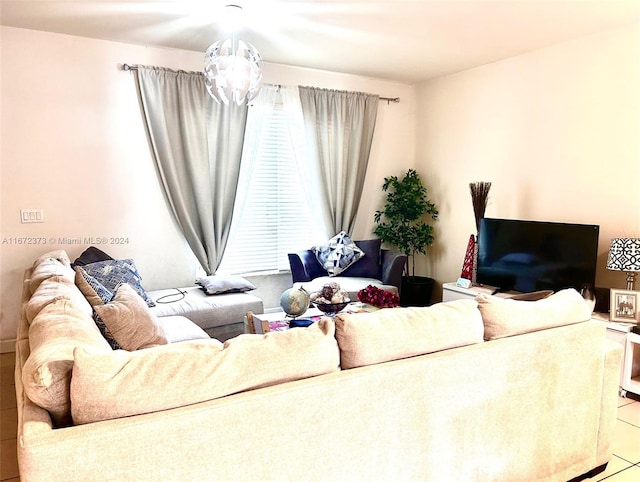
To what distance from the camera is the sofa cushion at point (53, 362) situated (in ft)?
4.21

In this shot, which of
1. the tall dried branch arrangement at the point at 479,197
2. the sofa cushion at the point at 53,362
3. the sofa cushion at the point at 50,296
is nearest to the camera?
the sofa cushion at the point at 53,362

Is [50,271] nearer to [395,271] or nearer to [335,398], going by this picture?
[335,398]

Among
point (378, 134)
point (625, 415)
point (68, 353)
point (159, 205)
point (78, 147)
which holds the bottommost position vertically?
point (625, 415)

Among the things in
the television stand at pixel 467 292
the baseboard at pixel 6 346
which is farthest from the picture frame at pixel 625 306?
the baseboard at pixel 6 346

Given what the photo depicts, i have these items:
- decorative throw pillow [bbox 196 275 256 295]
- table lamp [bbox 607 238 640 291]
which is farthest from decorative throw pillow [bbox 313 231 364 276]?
table lamp [bbox 607 238 640 291]

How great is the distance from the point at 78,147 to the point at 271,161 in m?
1.87

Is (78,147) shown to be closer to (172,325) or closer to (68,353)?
(172,325)

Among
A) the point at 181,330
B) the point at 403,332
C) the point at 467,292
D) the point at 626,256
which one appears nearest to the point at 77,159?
the point at 181,330

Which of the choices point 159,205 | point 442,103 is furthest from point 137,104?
point 442,103

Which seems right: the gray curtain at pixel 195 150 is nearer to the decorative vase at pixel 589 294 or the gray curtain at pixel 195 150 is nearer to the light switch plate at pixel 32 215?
the light switch plate at pixel 32 215

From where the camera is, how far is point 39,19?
3.66m

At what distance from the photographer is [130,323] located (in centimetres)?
229

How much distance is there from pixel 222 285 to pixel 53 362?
2.94m

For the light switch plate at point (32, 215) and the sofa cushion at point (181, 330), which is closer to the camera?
the sofa cushion at point (181, 330)
